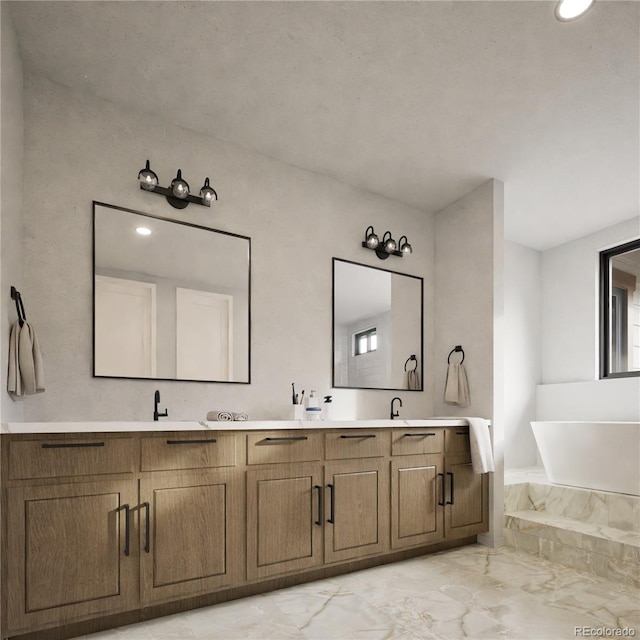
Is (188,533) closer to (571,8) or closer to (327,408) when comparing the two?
(327,408)

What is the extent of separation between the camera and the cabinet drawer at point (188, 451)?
2174 mm

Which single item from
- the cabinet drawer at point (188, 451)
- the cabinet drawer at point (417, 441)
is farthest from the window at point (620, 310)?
the cabinet drawer at point (188, 451)

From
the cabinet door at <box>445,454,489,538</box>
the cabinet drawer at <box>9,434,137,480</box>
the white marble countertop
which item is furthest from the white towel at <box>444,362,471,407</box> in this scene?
the cabinet drawer at <box>9,434,137,480</box>

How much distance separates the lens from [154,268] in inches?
113

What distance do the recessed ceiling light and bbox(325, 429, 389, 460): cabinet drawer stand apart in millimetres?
2220

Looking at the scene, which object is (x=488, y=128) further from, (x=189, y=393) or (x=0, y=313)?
(x=0, y=313)

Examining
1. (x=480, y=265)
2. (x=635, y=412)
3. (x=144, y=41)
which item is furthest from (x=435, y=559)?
(x=144, y=41)

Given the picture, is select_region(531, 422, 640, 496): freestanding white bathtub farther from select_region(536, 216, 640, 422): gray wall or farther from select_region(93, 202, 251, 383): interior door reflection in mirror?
select_region(93, 202, 251, 383): interior door reflection in mirror

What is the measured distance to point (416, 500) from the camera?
3.06 m

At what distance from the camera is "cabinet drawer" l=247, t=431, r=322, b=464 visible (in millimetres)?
2449

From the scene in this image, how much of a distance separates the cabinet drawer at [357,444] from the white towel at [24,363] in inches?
56.1

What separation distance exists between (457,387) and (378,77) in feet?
7.16

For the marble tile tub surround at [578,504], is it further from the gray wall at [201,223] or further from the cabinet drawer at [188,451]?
the cabinet drawer at [188,451]

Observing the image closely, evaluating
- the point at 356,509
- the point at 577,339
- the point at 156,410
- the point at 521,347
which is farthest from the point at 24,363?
the point at 577,339
